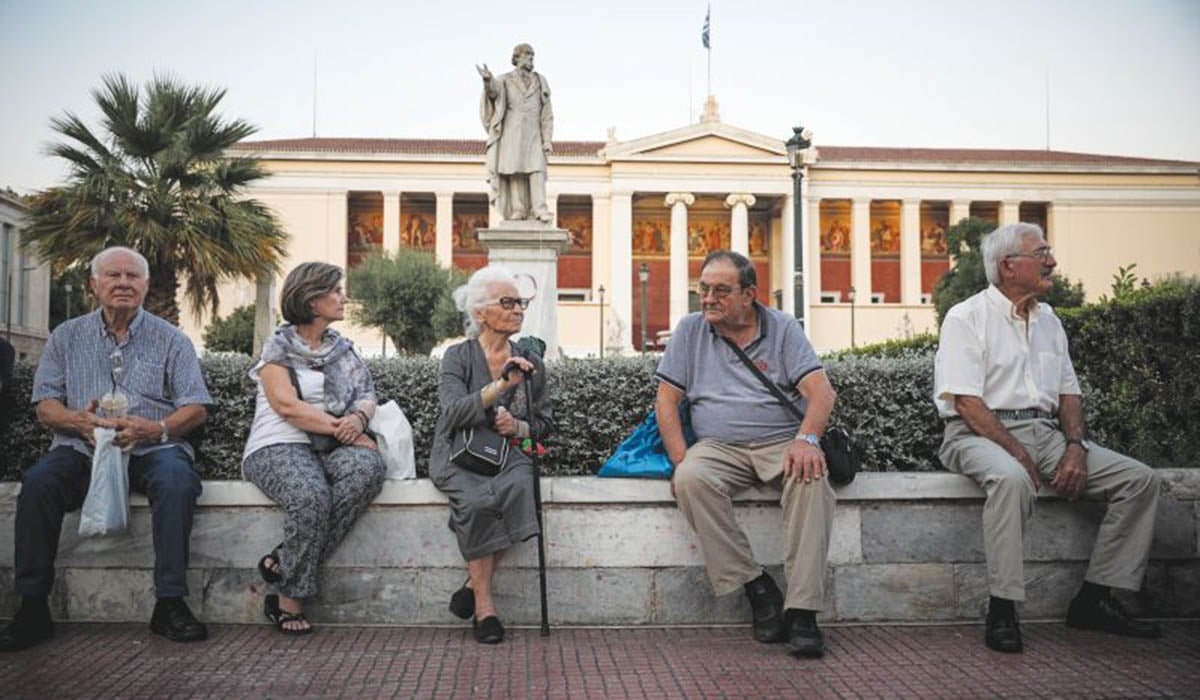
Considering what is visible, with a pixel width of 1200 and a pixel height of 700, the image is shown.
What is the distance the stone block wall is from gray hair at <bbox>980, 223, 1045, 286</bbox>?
990 mm

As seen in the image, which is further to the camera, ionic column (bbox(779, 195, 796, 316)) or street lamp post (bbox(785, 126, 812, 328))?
ionic column (bbox(779, 195, 796, 316))

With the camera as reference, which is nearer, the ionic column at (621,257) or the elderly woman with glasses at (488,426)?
the elderly woman with glasses at (488,426)

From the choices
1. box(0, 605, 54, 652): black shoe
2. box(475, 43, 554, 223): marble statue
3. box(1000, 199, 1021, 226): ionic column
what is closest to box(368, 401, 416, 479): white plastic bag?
box(0, 605, 54, 652): black shoe

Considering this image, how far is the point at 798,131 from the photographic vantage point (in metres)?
16.7

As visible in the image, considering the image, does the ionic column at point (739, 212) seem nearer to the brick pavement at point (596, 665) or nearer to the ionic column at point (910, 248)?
the ionic column at point (910, 248)

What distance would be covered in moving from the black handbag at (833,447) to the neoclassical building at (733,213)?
36.1m

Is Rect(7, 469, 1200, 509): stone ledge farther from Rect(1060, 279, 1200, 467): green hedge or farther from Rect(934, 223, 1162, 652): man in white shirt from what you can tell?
Rect(1060, 279, 1200, 467): green hedge

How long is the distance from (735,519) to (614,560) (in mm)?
596

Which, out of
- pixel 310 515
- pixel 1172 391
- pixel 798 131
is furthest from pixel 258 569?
pixel 798 131

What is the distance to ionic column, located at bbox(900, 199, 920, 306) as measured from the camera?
45094mm

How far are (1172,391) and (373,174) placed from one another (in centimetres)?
4052

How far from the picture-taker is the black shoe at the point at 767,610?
151 inches

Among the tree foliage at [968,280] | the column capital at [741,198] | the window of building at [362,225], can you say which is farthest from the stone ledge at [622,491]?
the window of building at [362,225]

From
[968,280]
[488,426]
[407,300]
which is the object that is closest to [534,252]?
[488,426]
